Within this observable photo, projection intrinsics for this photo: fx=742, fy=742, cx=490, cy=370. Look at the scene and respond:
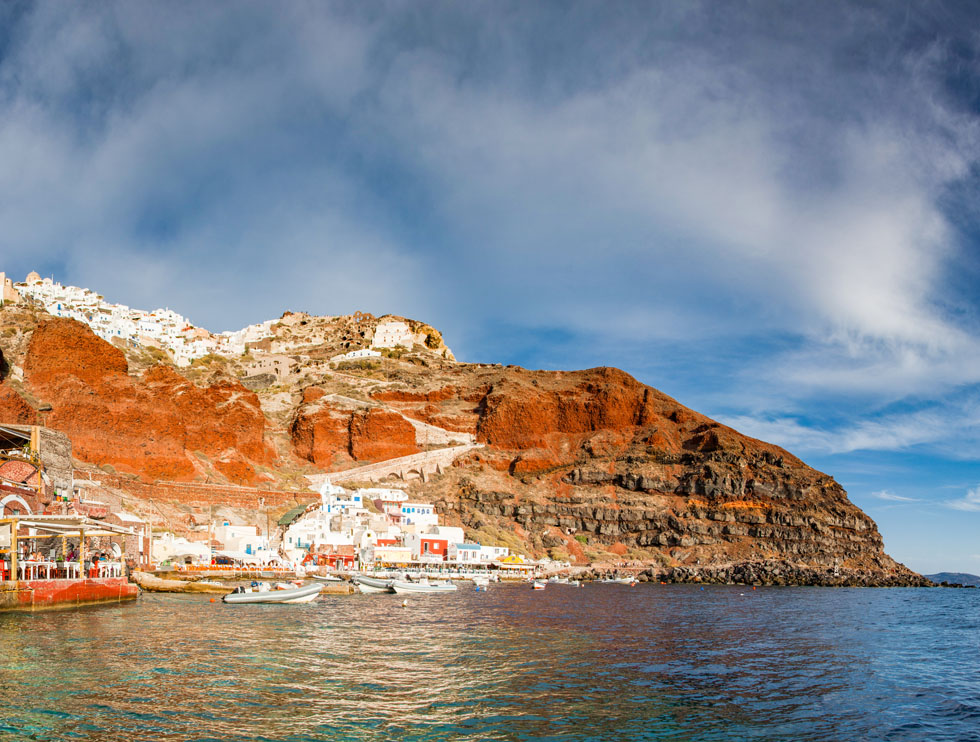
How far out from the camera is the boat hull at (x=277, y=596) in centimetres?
4600

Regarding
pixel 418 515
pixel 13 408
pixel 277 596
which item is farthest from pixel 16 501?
pixel 418 515

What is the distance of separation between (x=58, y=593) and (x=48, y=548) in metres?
8.89

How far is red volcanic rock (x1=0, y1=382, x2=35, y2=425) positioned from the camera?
68.5m

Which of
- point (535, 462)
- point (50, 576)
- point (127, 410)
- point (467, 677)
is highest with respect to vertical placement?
point (127, 410)

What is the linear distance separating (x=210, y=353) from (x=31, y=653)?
12611 cm

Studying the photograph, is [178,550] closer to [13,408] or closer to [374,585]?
[374,585]

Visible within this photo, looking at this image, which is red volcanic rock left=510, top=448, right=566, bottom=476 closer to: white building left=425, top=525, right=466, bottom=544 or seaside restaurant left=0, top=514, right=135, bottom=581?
white building left=425, top=525, right=466, bottom=544

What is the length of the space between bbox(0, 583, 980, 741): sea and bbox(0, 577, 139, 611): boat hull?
1.30 m

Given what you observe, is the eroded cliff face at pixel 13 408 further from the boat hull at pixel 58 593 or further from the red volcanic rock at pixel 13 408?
the boat hull at pixel 58 593

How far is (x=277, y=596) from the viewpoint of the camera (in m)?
47.5

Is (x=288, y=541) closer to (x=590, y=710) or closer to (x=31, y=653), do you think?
(x=31, y=653)

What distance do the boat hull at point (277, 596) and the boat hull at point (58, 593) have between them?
6.32m

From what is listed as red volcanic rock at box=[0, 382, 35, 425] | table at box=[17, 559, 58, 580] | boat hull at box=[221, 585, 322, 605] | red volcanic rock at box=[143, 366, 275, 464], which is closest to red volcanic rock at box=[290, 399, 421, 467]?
red volcanic rock at box=[143, 366, 275, 464]

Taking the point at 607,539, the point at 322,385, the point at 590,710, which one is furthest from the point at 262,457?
the point at 590,710
